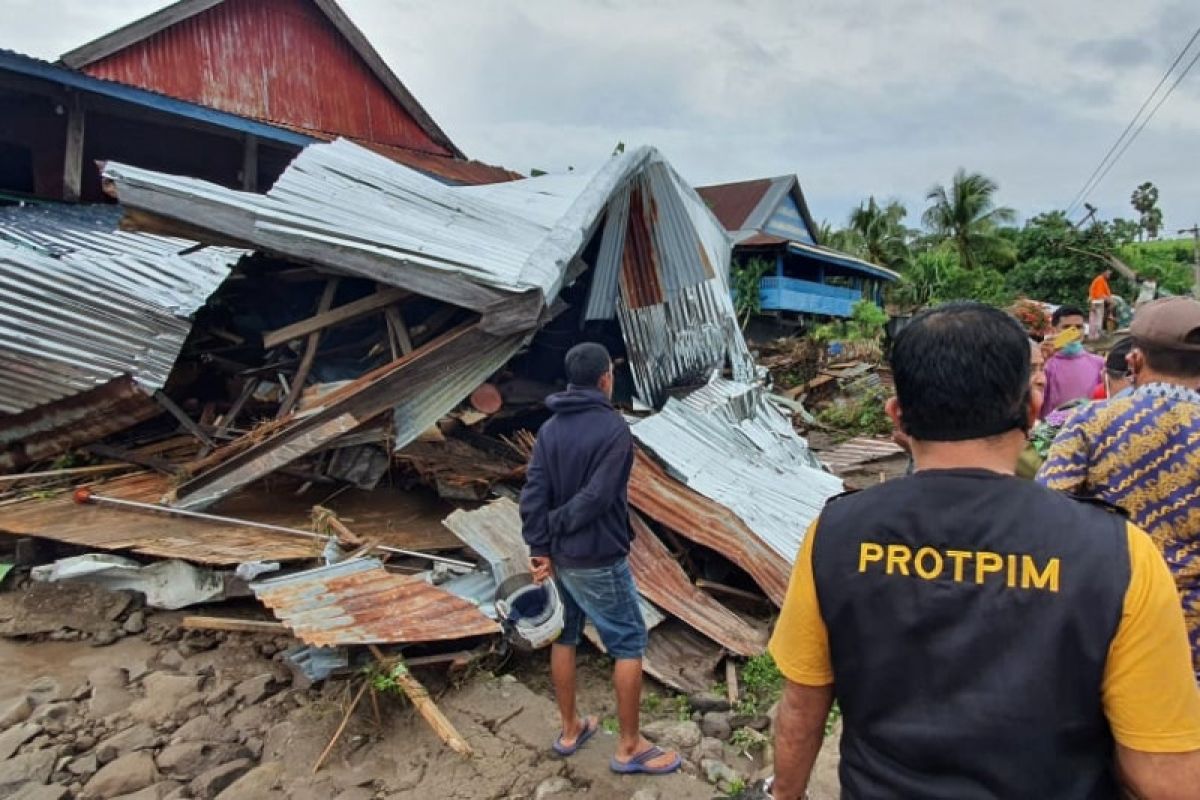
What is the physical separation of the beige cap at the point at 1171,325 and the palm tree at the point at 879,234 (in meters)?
29.9

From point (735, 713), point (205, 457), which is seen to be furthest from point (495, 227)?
point (735, 713)

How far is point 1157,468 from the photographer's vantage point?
1922mm

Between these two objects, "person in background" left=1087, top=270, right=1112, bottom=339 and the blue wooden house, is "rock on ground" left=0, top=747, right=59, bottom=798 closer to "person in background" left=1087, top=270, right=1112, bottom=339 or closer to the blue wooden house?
the blue wooden house

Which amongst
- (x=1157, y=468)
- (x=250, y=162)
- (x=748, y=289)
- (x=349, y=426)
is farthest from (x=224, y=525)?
(x=748, y=289)

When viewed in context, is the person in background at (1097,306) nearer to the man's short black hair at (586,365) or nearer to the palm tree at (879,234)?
the palm tree at (879,234)

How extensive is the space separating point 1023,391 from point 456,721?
3.05 m

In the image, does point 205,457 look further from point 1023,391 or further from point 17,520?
point 1023,391

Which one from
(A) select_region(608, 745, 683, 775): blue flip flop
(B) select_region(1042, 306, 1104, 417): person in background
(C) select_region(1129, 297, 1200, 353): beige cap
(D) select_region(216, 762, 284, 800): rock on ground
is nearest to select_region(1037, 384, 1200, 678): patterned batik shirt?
(C) select_region(1129, 297, 1200, 353): beige cap

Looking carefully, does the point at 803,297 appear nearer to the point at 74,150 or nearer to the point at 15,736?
the point at 74,150

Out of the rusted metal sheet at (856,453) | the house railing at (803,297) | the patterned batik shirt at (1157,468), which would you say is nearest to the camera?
the patterned batik shirt at (1157,468)

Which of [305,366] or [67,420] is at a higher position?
[305,366]

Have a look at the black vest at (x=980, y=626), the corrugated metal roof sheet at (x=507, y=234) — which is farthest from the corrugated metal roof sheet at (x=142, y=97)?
the black vest at (x=980, y=626)

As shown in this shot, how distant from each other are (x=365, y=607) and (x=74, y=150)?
7882 millimetres

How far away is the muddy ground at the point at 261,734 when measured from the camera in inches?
116
